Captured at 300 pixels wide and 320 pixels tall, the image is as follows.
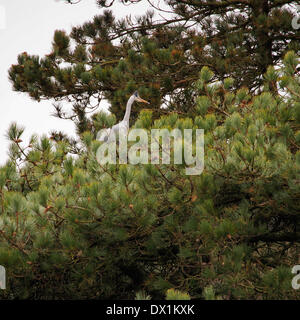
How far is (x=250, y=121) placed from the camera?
15.7ft

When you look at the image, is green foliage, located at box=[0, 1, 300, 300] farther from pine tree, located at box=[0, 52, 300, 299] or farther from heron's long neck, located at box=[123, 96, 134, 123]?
heron's long neck, located at box=[123, 96, 134, 123]

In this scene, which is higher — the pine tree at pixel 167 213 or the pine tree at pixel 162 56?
the pine tree at pixel 162 56

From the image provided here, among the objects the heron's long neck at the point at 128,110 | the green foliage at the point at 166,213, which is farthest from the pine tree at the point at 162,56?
the green foliage at the point at 166,213

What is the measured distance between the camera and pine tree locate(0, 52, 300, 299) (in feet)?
14.4

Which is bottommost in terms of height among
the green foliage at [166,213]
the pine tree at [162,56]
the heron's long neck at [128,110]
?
the green foliage at [166,213]

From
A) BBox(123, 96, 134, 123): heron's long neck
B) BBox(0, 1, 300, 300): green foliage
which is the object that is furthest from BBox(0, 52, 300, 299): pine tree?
BBox(123, 96, 134, 123): heron's long neck

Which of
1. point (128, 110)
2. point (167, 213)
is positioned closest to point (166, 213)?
point (167, 213)

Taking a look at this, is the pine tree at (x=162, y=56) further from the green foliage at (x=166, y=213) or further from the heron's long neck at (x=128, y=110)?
the green foliage at (x=166, y=213)

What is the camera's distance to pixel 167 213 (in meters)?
5.02

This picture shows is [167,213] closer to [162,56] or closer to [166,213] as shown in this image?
[166,213]

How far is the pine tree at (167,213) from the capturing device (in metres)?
4.39

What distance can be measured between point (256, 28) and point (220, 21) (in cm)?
82
